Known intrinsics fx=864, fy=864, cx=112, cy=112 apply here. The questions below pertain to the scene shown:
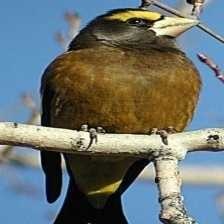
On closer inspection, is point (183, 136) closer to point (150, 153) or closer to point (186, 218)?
point (150, 153)

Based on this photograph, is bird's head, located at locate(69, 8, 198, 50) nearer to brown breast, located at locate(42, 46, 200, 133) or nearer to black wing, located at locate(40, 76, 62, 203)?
brown breast, located at locate(42, 46, 200, 133)

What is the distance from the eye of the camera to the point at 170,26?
379cm

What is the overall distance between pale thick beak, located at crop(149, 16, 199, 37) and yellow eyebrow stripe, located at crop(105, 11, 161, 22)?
1.3 inches

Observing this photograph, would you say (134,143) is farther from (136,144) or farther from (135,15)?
(135,15)

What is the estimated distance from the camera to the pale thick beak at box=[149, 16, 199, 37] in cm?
370

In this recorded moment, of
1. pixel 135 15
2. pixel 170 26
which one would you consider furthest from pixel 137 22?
pixel 170 26

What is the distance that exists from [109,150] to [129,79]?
2.47 feet

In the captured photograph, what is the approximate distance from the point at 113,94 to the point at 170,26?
51cm

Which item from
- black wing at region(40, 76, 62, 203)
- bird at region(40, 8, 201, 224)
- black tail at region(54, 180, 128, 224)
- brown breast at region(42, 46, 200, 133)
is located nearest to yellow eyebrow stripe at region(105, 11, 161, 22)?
bird at region(40, 8, 201, 224)

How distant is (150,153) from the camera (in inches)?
109

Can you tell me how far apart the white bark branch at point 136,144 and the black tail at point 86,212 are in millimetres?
1024

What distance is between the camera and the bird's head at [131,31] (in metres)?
3.81

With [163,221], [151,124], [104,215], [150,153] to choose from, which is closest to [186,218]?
[163,221]

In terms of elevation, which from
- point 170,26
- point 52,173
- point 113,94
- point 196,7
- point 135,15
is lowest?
point 52,173
